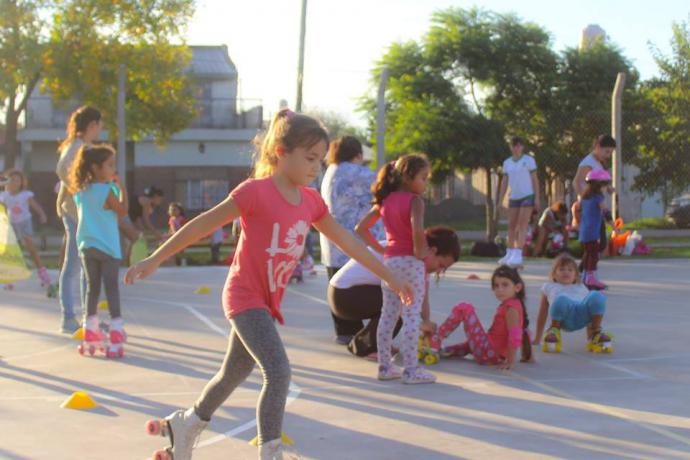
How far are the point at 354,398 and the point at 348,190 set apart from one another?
257 centimetres

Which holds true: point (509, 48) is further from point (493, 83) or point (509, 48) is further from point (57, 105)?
point (57, 105)

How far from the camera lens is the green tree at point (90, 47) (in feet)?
115

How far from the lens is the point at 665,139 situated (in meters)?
25.9

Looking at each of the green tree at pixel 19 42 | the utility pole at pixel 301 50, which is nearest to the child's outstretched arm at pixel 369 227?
the utility pole at pixel 301 50

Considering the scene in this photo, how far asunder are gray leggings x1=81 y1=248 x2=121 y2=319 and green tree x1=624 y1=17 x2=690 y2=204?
16129 mm

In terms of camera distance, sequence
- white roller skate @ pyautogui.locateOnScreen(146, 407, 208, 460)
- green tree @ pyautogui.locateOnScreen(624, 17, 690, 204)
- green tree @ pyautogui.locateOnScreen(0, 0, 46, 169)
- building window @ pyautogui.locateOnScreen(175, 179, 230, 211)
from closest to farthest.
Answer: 1. white roller skate @ pyautogui.locateOnScreen(146, 407, 208, 460)
2. green tree @ pyautogui.locateOnScreen(624, 17, 690, 204)
3. green tree @ pyautogui.locateOnScreen(0, 0, 46, 169)
4. building window @ pyautogui.locateOnScreen(175, 179, 230, 211)

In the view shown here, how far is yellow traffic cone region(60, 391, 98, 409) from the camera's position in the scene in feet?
22.4

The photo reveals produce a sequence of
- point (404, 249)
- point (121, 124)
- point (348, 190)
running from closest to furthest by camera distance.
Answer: point (404, 249)
point (348, 190)
point (121, 124)

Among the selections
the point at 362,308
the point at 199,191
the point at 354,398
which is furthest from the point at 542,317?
the point at 199,191

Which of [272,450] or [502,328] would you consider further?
[502,328]

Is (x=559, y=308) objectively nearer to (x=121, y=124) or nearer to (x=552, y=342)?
(x=552, y=342)

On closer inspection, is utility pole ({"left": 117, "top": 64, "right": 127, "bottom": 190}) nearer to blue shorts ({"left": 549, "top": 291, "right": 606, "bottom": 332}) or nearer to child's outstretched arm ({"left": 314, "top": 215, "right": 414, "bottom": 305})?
blue shorts ({"left": 549, "top": 291, "right": 606, "bottom": 332})

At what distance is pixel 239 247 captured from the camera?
5125mm

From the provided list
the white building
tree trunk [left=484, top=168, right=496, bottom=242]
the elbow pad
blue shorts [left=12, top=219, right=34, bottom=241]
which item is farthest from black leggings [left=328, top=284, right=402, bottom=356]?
the white building
